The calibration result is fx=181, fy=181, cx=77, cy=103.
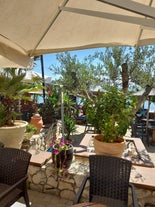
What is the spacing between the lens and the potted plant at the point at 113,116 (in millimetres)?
2898

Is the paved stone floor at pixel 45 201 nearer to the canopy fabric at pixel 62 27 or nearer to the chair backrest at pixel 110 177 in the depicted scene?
the chair backrest at pixel 110 177

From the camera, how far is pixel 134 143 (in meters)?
4.14

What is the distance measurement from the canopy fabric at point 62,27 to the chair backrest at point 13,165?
1.29 meters

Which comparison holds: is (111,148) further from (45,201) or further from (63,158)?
(45,201)

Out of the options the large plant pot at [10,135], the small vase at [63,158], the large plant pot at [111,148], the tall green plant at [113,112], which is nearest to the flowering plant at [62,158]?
the small vase at [63,158]

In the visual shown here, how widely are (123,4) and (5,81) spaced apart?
293 centimetres

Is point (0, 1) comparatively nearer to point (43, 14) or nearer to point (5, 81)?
point (43, 14)

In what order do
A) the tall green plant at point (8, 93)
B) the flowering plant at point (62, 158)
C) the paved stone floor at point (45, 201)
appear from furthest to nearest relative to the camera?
the tall green plant at point (8, 93), the flowering plant at point (62, 158), the paved stone floor at point (45, 201)

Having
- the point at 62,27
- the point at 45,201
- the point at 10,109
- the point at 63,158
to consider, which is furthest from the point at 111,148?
the point at 10,109

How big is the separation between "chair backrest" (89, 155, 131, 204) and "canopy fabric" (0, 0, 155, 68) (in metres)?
1.48

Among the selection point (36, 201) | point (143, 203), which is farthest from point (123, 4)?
point (36, 201)

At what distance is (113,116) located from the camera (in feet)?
9.70

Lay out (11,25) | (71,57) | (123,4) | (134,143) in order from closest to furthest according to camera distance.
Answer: (123,4) < (11,25) < (134,143) < (71,57)

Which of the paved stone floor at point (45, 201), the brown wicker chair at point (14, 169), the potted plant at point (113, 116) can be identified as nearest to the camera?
the brown wicker chair at point (14, 169)
